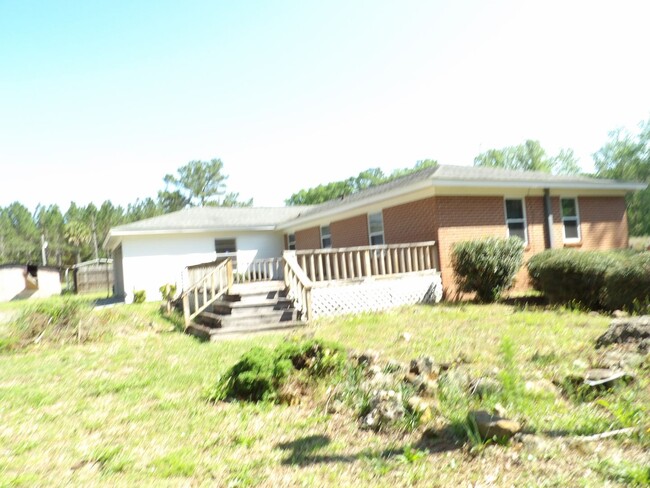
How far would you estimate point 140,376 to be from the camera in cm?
679

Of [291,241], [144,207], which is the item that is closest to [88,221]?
[144,207]

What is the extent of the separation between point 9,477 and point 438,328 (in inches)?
270

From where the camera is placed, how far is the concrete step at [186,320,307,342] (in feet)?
31.1

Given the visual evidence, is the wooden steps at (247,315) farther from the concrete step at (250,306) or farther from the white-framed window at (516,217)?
the white-framed window at (516,217)

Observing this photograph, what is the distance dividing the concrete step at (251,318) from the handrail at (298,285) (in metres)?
0.31

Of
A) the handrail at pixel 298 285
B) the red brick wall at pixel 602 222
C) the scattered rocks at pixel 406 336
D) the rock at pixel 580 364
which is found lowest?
the scattered rocks at pixel 406 336

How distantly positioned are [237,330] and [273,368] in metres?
4.67

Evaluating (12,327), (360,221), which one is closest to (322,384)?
(12,327)

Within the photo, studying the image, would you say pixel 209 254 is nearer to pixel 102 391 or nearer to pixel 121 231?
pixel 121 231

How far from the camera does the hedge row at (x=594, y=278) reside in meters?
8.98

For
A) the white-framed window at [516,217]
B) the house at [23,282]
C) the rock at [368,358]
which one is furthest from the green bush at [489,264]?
the house at [23,282]

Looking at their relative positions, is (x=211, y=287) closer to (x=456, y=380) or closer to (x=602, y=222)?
(x=456, y=380)

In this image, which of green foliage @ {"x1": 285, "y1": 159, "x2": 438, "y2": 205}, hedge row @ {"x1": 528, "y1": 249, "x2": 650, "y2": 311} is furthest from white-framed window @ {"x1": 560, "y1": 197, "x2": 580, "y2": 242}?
green foliage @ {"x1": 285, "y1": 159, "x2": 438, "y2": 205}

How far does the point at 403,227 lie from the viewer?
46.9 feet
